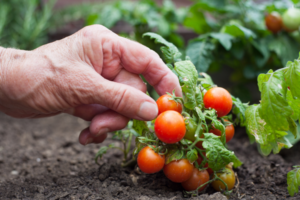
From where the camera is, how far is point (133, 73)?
59.7 inches

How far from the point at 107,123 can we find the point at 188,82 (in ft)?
1.60

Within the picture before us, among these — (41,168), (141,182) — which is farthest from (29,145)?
(141,182)

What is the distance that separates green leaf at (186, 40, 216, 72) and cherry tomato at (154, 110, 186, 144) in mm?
898

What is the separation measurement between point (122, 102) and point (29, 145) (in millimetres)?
1271

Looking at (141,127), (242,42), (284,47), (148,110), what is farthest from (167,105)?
(284,47)

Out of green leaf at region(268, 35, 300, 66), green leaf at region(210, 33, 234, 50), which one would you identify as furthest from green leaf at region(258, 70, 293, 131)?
green leaf at region(268, 35, 300, 66)

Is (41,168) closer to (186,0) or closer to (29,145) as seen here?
(29,145)

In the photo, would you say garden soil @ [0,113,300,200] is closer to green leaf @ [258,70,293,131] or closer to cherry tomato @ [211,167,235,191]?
cherry tomato @ [211,167,235,191]

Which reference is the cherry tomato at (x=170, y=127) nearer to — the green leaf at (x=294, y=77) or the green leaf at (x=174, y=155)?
the green leaf at (x=174, y=155)

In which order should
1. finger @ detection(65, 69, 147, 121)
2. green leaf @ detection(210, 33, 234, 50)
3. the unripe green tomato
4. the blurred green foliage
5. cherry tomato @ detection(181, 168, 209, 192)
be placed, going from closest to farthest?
1. cherry tomato @ detection(181, 168, 209, 192)
2. finger @ detection(65, 69, 147, 121)
3. green leaf @ detection(210, 33, 234, 50)
4. the unripe green tomato
5. the blurred green foliage

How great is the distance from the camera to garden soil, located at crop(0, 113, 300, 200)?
52.5 inches

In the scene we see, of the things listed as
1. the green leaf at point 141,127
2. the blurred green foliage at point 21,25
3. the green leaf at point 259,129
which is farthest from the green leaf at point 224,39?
the blurred green foliage at point 21,25

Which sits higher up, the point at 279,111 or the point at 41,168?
the point at 279,111

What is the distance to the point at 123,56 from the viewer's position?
4.63 ft
